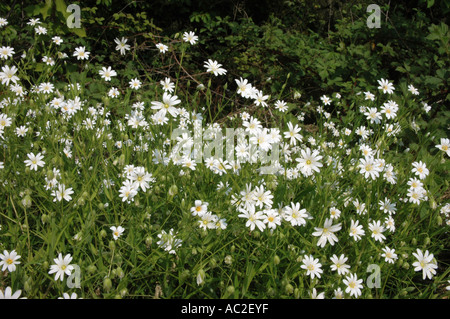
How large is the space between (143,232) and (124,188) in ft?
0.84

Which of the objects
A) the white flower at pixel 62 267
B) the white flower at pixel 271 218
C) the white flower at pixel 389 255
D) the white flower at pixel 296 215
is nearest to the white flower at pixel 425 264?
the white flower at pixel 389 255

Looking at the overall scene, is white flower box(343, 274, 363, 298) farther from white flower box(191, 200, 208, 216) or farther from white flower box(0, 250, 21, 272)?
white flower box(0, 250, 21, 272)

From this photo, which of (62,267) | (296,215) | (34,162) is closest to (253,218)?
(296,215)

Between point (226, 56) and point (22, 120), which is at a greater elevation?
point (226, 56)

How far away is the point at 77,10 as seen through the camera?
12.8ft

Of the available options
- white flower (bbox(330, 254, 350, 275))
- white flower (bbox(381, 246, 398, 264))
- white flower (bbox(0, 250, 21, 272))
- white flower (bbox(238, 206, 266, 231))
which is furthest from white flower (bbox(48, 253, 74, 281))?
white flower (bbox(381, 246, 398, 264))

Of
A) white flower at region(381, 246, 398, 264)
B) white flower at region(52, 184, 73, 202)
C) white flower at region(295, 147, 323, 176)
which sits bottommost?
white flower at region(381, 246, 398, 264)

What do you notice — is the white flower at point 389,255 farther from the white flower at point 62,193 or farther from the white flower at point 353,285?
the white flower at point 62,193

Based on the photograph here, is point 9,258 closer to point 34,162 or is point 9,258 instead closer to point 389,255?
point 34,162

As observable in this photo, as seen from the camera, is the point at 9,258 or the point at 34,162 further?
the point at 34,162

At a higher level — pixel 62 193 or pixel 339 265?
pixel 62 193
